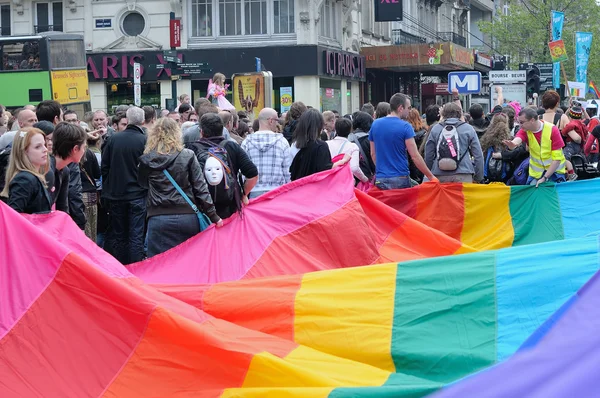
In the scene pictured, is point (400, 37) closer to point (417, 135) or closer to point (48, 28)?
point (48, 28)

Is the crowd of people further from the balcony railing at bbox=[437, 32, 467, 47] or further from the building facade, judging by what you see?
the balcony railing at bbox=[437, 32, 467, 47]

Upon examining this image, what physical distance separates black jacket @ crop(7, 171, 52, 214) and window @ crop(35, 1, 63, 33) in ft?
111

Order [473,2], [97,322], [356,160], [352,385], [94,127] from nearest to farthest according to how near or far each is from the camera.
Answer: [352,385]
[97,322]
[356,160]
[94,127]
[473,2]

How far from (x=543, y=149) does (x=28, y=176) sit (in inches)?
280

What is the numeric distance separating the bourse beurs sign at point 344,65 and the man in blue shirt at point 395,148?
26868 millimetres

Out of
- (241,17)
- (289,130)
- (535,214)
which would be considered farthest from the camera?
(241,17)

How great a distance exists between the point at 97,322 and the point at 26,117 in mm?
5526

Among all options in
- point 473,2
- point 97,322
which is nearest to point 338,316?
point 97,322

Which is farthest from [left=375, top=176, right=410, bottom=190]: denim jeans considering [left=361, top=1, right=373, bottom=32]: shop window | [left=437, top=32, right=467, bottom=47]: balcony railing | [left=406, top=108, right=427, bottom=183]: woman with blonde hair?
[left=437, top=32, right=467, bottom=47]: balcony railing

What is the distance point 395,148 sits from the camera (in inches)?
474

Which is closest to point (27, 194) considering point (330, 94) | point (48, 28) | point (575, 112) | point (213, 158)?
point (213, 158)

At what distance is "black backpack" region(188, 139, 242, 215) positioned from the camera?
9.25 metres

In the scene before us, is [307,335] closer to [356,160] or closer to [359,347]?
[359,347]

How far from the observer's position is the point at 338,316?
6.23 m
